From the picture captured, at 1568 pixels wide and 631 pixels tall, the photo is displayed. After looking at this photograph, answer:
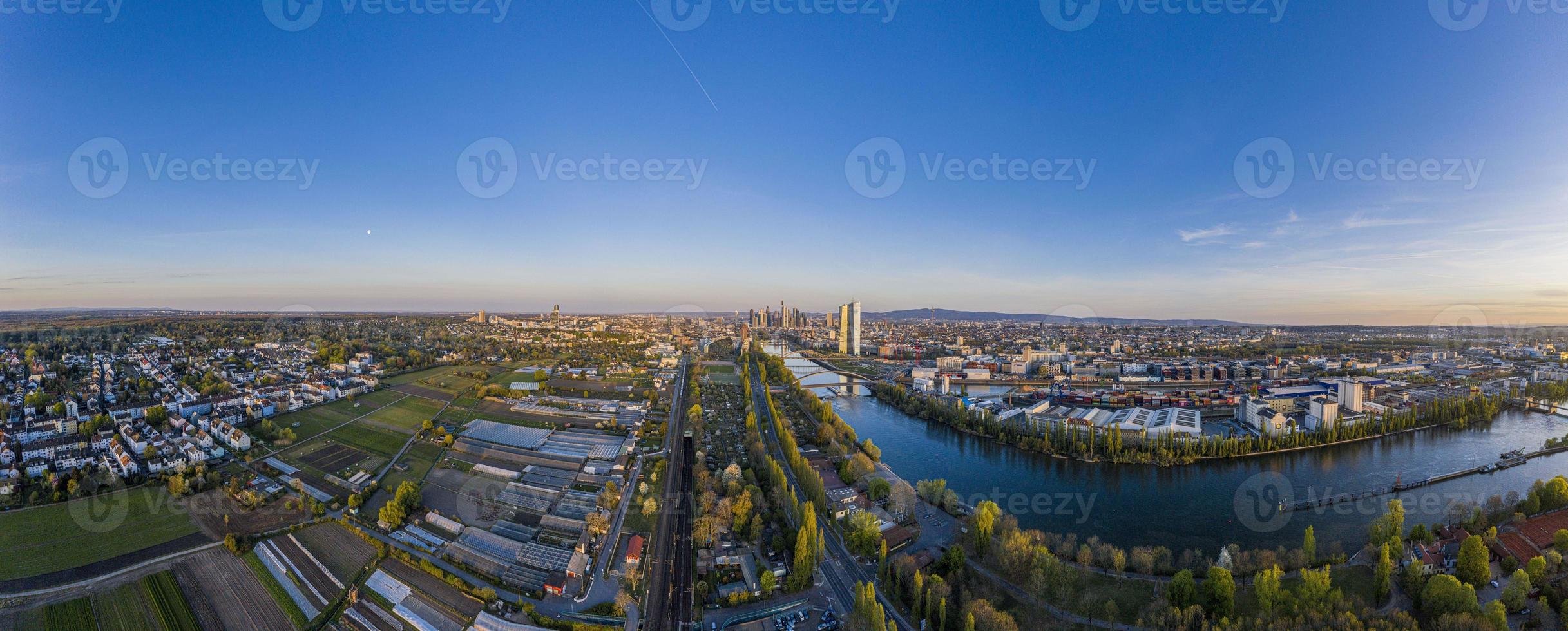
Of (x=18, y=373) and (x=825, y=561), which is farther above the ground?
(x=18, y=373)

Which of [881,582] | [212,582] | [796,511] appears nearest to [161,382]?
[212,582]

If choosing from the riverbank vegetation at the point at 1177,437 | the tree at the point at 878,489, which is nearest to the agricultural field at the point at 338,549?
the tree at the point at 878,489

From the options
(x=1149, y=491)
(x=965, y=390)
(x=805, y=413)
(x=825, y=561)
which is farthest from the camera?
(x=965, y=390)

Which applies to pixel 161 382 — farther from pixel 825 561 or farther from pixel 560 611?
pixel 825 561

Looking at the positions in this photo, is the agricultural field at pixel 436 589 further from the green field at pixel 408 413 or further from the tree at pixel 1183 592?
the tree at pixel 1183 592

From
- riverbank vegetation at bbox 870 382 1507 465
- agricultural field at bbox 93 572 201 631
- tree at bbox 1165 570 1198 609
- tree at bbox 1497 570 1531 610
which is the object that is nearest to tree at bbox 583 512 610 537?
agricultural field at bbox 93 572 201 631

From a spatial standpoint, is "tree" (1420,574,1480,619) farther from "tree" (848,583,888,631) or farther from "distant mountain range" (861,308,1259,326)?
"distant mountain range" (861,308,1259,326)
